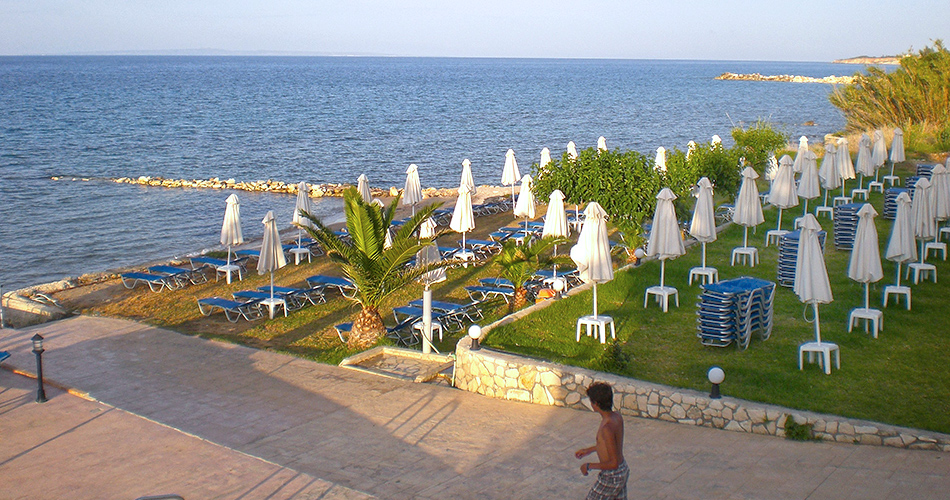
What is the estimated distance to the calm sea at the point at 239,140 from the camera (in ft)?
82.7

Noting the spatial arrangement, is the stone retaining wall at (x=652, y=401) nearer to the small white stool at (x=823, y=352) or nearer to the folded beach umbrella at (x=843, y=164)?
the small white stool at (x=823, y=352)

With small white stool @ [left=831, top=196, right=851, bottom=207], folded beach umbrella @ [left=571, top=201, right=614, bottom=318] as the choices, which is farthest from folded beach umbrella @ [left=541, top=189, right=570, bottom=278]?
small white stool @ [left=831, top=196, right=851, bottom=207]

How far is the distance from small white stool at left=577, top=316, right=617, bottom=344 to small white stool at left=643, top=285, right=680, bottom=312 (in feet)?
4.42

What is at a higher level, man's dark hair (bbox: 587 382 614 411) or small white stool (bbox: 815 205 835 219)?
man's dark hair (bbox: 587 382 614 411)

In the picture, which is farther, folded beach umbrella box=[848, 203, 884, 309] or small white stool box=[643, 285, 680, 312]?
small white stool box=[643, 285, 680, 312]

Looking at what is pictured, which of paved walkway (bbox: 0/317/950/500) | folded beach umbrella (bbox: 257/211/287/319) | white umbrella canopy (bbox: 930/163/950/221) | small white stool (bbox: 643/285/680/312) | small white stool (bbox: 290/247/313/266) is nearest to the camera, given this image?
paved walkway (bbox: 0/317/950/500)

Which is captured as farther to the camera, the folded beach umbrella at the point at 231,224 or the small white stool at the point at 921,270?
the folded beach umbrella at the point at 231,224

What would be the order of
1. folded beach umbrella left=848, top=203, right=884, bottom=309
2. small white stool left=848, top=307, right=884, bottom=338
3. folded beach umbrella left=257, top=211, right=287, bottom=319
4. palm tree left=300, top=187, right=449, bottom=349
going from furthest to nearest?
folded beach umbrella left=257, top=211, right=287, bottom=319 → palm tree left=300, top=187, right=449, bottom=349 → small white stool left=848, top=307, right=884, bottom=338 → folded beach umbrella left=848, top=203, right=884, bottom=309

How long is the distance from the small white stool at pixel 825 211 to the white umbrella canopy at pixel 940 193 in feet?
14.5

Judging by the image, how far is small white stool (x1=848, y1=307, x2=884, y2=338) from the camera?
10.8 m

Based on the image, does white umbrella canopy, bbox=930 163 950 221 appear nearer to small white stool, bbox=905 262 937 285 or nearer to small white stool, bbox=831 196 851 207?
small white stool, bbox=905 262 937 285

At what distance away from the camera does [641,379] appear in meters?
9.45

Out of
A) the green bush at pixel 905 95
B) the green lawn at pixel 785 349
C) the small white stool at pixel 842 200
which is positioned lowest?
the green lawn at pixel 785 349

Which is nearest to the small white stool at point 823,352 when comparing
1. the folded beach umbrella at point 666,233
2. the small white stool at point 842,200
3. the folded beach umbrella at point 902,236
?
the folded beach umbrella at point 902,236
